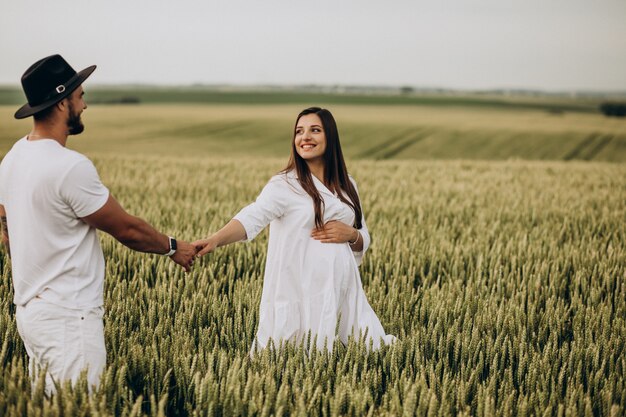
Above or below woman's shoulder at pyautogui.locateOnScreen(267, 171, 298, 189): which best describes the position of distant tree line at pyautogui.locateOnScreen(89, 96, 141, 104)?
above

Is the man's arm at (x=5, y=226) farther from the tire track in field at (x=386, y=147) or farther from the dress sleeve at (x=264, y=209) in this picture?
the tire track in field at (x=386, y=147)

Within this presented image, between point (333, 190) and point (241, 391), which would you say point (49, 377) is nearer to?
point (241, 391)

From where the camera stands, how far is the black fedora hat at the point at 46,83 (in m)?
2.34

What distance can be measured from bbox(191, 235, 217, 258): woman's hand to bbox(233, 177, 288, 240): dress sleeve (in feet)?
0.53

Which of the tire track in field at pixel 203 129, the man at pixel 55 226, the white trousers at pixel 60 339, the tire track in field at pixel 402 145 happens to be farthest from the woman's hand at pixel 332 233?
the tire track in field at pixel 203 129

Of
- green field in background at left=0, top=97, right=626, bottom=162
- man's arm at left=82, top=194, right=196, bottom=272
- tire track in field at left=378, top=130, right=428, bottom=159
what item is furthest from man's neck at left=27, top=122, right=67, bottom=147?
tire track in field at left=378, top=130, right=428, bottom=159

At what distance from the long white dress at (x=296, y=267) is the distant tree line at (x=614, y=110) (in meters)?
50.9

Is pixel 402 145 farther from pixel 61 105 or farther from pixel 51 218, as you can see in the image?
pixel 51 218

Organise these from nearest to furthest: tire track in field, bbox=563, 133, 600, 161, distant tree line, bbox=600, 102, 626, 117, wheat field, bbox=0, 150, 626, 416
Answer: wheat field, bbox=0, 150, 626, 416 → tire track in field, bbox=563, 133, 600, 161 → distant tree line, bbox=600, 102, 626, 117

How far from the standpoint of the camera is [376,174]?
1277 cm

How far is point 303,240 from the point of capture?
3066 mm

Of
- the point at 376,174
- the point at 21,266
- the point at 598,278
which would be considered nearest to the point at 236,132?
the point at 376,174

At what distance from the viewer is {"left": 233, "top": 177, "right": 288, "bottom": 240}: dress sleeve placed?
3.03 meters

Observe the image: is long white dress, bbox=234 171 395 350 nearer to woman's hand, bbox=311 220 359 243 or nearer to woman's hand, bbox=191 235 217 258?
woman's hand, bbox=311 220 359 243
